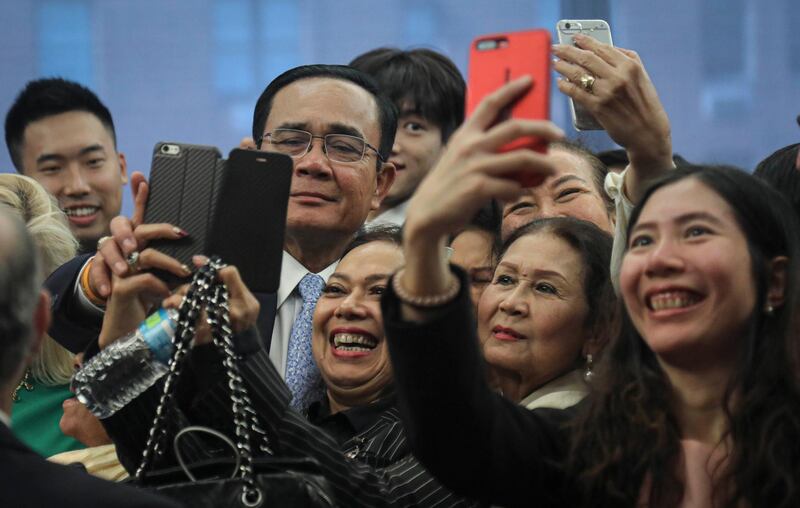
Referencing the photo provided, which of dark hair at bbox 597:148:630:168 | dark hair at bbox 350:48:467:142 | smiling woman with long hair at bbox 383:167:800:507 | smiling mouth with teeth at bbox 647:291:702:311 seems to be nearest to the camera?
smiling woman with long hair at bbox 383:167:800:507

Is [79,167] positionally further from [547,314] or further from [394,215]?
[547,314]

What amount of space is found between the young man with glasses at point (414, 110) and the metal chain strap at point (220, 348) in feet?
5.61

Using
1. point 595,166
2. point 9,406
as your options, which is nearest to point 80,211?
point 595,166

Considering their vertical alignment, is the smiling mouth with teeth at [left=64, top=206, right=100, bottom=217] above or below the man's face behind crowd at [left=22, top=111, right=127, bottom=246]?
below

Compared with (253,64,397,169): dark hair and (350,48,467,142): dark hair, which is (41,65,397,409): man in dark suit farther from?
(350,48,467,142): dark hair

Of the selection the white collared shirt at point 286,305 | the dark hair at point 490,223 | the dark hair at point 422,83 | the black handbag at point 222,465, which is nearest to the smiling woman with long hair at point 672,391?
the black handbag at point 222,465

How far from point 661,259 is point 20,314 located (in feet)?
3.38

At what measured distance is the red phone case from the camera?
6.81 feet

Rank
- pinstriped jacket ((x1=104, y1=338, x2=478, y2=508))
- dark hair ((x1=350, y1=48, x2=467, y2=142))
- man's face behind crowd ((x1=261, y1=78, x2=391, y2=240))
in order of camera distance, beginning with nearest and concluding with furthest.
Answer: pinstriped jacket ((x1=104, y1=338, x2=478, y2=508)) < man's face behind crowd ((x1=261, y1=78, x2=391, y2=240)) < dark hair ((x1=350, y1=48, x2=467, y2=142))

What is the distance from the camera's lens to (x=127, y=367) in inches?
98.8

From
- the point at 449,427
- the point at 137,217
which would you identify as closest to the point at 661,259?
the point at 449,427

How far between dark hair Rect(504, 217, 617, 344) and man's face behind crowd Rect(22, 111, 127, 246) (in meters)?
1.68

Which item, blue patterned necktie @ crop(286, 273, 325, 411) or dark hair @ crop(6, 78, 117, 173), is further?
dark hair @ crop(6, 78, 117, 173)

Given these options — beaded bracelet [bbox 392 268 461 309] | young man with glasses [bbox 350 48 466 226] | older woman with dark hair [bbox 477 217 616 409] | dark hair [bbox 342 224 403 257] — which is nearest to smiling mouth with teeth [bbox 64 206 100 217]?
young man with glasses [bbox 350 48 466 226]
